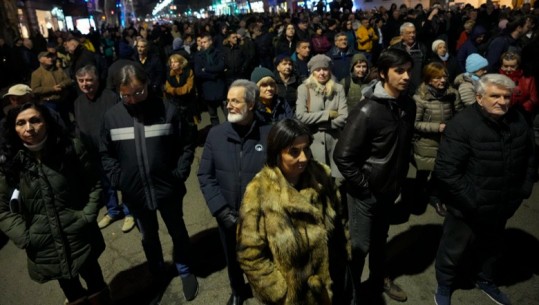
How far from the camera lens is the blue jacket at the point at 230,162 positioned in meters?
3.09

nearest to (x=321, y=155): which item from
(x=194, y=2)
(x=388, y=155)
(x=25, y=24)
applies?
(x=388, y=155)

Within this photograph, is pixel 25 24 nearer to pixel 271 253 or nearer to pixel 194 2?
pixel 271 253

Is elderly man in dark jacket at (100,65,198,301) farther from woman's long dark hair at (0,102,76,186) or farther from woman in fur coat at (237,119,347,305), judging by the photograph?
woman in fur coat at (237,119,347,305)

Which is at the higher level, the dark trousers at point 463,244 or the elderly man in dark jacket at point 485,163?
the elderly man in dark jacket at point 485,163

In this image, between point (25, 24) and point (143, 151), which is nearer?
point (143, 151)

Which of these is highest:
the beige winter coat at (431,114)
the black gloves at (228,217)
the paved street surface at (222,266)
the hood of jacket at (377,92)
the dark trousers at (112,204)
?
the hood of jacket at (377,92)

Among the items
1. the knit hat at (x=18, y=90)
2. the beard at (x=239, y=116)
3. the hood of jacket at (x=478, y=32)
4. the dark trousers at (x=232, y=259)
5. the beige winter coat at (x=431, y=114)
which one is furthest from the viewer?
the hood of jacket at (x=478, y=32)

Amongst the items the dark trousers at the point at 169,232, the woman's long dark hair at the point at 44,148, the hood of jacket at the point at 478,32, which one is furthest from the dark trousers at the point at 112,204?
the hood of jacket at the point at 478,32

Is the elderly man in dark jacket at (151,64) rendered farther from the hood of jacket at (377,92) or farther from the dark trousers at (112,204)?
the hood of jacket at (377,92)

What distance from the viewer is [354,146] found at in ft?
10.0

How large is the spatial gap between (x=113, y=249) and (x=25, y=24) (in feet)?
100

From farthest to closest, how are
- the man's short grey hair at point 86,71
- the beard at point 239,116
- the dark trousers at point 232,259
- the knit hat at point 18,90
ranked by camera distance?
the man's short grey hair at point 86,71, the knit hat at point 18,90, the dark trousers at point 232,259, the beard at point 239,116

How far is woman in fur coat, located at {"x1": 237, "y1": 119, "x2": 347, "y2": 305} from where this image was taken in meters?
2.29

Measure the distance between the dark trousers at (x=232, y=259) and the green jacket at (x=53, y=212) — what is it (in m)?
1.14
